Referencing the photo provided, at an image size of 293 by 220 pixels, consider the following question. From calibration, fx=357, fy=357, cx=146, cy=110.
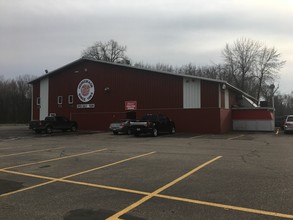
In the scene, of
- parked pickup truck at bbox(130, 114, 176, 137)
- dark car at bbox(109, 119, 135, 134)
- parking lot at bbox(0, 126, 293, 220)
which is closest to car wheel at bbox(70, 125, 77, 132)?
dark car at bbox(109, 119, 135, 134)

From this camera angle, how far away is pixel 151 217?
229 inches

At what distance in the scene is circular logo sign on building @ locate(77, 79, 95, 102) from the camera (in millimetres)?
39312

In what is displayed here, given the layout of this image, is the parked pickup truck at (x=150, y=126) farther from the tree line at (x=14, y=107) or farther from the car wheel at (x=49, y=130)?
the tree line at (x=14, y=107)

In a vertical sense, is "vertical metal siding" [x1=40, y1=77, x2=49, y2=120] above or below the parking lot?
above

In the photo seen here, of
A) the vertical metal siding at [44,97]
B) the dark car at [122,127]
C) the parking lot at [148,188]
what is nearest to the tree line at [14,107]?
the vertical metal siding at [44,97]

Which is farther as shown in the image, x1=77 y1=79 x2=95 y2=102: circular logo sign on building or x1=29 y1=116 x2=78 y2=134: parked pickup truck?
x1=77 y1=79 x2=95 y2=102: circular logo sign on building

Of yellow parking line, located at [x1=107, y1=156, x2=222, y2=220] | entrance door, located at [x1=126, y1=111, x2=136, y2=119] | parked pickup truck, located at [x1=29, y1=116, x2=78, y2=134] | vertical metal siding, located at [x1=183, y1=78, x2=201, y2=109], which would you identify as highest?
vertical metal siding, located at [x1=183, y1=78, x2=201, y2=109]

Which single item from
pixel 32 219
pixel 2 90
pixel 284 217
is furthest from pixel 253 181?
pixel 2 90

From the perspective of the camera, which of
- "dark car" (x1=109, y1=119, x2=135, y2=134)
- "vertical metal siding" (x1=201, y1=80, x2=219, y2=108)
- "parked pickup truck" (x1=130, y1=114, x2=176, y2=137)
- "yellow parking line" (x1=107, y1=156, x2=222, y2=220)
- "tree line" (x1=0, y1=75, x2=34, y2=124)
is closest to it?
"yellow parking line" (x1=107, y1=156, x2=222, y2=220)

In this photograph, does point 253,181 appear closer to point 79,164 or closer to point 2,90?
point 79,164

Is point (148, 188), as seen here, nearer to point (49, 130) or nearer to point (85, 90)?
point (49, 130)

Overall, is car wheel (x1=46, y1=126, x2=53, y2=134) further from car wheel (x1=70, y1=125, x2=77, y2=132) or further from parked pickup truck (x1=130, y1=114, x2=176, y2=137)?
parked pickup truck (x1=130, y1=114, x2=176, y2=137)

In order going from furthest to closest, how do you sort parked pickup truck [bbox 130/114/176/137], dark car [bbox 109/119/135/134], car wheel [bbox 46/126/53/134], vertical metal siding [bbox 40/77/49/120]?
vertical metal siding [bbox 40/77/49/120], car wheel [bbox 46/126/53/134], dark car [bbox 109/119/135/134], parked pickup truck [bbox 130/114/176/137]

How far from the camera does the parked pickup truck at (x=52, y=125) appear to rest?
1346 inches
